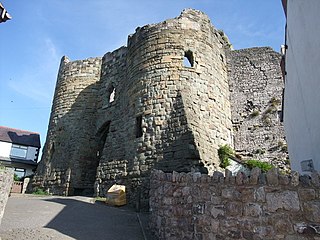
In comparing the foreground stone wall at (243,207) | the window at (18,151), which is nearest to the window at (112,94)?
the foreground stone wall at (243,207)

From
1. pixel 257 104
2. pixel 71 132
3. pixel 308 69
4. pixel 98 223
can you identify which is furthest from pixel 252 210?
pixel 71 132

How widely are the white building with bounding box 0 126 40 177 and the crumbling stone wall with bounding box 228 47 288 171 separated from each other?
2113cm

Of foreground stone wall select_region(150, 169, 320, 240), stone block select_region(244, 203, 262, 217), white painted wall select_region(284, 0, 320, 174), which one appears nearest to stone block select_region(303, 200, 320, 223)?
foreground stone wall select_region(150, 169, 320, 240)

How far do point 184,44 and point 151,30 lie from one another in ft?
5.13

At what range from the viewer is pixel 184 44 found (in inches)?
413

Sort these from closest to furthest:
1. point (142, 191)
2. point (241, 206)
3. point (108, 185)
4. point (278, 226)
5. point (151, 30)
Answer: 1. point (278, 226)
2. point (241, 206)
3. point (142, 191)
4. point (108, 185)
5. point (151, 30)

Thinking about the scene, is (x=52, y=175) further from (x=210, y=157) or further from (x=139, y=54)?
(x=210, y=157)

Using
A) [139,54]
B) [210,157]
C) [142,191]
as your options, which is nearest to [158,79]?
[139,54]

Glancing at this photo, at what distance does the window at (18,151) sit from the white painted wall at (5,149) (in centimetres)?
33

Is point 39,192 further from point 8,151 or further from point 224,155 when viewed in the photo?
point 8,151

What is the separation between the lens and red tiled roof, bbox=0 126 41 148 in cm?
2606

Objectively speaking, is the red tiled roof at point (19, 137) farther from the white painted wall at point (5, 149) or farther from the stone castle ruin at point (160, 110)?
the stone castle ruin at point (160, 110)

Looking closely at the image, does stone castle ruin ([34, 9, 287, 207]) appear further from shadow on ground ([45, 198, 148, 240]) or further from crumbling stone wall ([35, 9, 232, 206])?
shadow on ground ([45, 198, 148, 240])

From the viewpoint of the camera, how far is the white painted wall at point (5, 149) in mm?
24941
